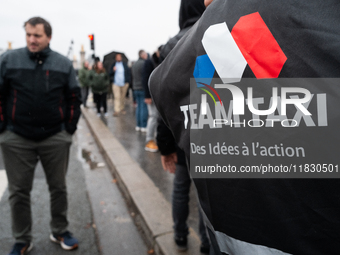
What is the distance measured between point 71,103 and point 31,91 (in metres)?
0.40

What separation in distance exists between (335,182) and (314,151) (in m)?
0.09

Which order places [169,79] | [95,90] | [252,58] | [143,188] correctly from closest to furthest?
[252,58]
[169,79]
[143,188]
[95,90]

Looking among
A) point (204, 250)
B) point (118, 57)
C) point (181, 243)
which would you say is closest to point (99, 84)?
point (118, 57)

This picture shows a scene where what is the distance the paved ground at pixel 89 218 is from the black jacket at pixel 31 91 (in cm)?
116

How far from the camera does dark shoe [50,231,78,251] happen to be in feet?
9.17

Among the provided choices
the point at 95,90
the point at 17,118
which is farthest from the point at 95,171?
the point at 95,90

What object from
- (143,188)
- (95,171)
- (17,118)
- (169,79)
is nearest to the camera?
(169,79)

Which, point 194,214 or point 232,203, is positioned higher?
point 232,203

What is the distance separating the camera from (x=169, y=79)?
1120 millimetres

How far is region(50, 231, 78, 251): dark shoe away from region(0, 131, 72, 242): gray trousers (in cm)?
5

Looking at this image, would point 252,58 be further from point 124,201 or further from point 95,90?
point 95,90

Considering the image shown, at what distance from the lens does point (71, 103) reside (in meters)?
2.80

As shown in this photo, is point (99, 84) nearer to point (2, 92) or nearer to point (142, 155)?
point (142, 155)

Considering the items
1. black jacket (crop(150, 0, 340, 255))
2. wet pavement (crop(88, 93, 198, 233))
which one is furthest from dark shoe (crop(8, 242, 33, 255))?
black jacket (crop(150, 0, 340, 255))
